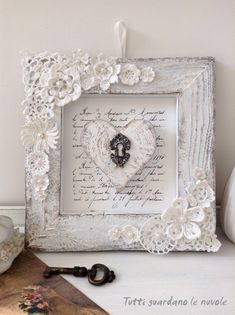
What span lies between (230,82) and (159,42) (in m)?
0.19

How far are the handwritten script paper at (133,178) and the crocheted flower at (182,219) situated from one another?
0.03 m

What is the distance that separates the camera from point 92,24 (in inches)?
33.2

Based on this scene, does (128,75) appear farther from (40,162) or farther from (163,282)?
(163,282)

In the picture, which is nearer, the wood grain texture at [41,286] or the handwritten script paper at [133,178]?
the wood grain texture at [41,286]

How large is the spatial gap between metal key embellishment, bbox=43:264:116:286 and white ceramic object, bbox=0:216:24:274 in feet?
0.24

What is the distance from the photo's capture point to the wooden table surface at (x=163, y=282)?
0.60m

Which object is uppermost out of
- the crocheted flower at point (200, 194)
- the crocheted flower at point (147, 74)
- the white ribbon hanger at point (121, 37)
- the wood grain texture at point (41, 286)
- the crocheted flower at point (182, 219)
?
the white ribbon hanger at point (121, 37)

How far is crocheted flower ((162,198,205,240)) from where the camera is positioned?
30.0 inches

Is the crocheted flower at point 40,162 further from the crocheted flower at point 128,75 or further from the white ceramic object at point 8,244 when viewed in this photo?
the crocheted flower at point 128,75

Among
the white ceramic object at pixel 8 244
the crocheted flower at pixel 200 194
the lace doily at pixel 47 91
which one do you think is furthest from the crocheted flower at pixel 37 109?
the crocheted flower at pixel 200 194

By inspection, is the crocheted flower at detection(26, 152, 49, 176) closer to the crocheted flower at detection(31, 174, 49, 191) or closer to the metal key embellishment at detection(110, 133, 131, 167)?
the crocheted flower at detection(31, 174, 49, 191)

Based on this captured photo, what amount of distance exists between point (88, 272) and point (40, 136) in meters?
0.28

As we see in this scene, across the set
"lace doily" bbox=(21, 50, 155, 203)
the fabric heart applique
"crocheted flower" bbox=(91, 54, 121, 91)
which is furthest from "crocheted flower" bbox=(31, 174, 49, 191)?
"crocheted flower" bbox=(91, 54, 121, 91)

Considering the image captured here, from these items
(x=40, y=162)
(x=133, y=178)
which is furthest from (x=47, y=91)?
(x=133, y=178)
